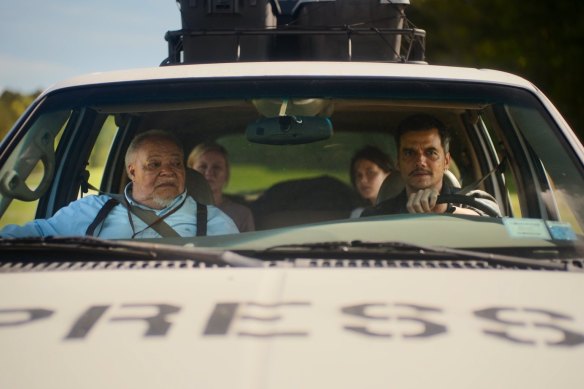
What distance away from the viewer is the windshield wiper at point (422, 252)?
9.30ft

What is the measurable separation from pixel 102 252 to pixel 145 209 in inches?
34.2

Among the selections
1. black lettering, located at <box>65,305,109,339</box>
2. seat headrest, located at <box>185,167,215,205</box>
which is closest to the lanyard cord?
seat headrest, located at <box>185,167,215,205</box>

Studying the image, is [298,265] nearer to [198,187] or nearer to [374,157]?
[198,187]

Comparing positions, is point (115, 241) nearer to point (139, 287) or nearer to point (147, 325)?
point (139, 287)

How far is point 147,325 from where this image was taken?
2.43 metres

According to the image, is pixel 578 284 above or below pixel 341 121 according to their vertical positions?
below

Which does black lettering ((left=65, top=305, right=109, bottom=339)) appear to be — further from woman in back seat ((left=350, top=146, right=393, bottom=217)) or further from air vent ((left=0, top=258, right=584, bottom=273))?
woman in back seat ((left=350, top=146, right=393, bottom=217))

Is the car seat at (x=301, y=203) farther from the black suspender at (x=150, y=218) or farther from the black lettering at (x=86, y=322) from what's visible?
the black lettering at (x=86, y=322)

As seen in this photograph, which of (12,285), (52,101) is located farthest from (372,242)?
(52,101)

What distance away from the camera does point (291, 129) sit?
12.2 ft

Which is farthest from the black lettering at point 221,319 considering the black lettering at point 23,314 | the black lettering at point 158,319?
the black lettering at point 23,314

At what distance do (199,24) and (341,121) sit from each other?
0.88 m

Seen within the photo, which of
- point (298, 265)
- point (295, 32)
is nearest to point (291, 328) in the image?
point (298, 265)

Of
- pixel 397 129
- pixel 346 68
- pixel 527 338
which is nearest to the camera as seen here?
pixel 527 338
